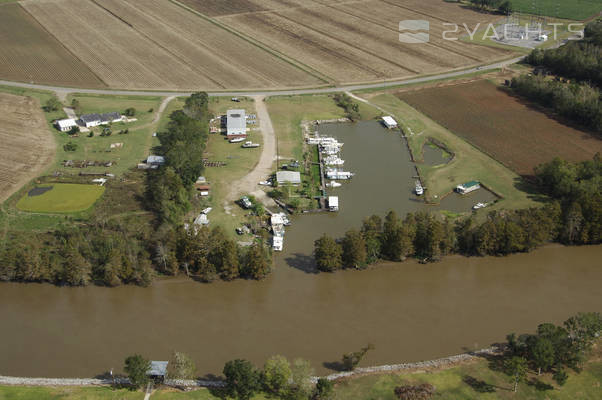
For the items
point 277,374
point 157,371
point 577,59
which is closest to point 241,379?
point 277,374

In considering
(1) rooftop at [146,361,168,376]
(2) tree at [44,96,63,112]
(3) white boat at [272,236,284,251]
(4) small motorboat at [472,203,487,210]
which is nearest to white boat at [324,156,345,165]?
(4) small motorboat at [472,203,487,210]

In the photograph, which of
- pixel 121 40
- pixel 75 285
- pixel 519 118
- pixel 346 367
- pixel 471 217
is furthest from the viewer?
pixel 121 40

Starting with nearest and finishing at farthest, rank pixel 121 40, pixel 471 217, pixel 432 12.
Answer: pixel 471 217
pixel 121 40
pixel 432 12

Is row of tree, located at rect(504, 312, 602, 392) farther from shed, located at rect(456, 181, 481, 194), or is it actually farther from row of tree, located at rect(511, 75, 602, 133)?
row of tree, located at rect(511, 75, 602, 133)

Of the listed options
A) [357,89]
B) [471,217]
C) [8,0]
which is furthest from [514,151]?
[8,0]

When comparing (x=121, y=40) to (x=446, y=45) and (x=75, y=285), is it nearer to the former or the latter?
(x=446, y=45)

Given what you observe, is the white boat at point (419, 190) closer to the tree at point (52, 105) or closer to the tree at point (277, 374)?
the tree at point (277, 374)
